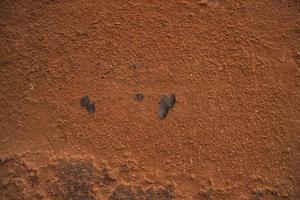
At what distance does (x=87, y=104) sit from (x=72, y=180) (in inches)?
12.2

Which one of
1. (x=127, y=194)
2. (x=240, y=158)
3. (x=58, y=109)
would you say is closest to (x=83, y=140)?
(x=58, y=109)

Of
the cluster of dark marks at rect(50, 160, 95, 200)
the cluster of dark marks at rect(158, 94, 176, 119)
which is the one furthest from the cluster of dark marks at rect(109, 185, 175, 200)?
the cluster of dark marks at rect(158, 94, 176, 119)

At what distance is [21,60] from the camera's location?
139 centimetres

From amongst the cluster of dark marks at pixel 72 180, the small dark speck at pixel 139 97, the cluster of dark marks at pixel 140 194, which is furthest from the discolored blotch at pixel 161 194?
the small dark speck at pixel 139 97

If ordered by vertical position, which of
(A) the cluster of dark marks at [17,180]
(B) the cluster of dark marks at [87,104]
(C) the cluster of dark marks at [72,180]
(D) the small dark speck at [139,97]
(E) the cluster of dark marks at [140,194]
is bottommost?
(A) the cluster of dark marks at [17,180]

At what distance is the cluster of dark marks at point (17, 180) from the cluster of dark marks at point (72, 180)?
78 millimetres

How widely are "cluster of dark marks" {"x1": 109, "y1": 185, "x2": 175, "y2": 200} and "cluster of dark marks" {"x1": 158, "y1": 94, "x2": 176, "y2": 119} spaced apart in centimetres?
29

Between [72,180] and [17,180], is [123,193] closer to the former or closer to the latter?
[72,180]

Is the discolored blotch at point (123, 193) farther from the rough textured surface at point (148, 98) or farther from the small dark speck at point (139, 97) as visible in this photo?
the small dark speck at point (139, 97)

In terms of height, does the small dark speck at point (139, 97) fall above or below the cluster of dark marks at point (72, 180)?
above

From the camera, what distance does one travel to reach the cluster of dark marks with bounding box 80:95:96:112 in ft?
4.55

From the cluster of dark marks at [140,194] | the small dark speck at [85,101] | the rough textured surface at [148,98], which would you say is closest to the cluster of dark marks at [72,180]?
the rough textured surface at [148,98]

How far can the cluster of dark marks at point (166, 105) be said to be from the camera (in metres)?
1.39

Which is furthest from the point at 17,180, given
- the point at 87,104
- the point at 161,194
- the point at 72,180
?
the point at 161,194
